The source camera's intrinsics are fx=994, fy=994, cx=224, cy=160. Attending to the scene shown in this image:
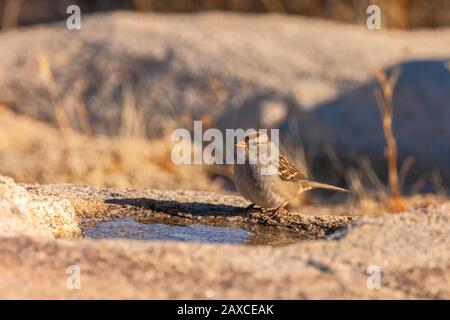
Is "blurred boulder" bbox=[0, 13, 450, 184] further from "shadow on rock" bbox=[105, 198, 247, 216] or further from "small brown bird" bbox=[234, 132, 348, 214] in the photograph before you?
"shadow on rock" bbox=[105, 198, 247, 216]

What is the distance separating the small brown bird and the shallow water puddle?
1.15 feet

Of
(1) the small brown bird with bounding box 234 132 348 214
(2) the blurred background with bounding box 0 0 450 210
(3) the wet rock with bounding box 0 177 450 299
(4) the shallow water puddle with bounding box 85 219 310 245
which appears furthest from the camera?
(2) the blurred background with bounding box 0 0 450 210

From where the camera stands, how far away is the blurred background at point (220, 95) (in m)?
9.59

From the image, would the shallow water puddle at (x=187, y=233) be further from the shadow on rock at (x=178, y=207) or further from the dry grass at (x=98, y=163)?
the dry grass at (x=98, y=163)

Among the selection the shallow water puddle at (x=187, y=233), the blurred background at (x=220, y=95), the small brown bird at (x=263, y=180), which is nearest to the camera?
the shallow water puddle at (x=187, y=233)

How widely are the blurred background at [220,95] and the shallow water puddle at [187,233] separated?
3431mm

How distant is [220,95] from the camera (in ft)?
34.2

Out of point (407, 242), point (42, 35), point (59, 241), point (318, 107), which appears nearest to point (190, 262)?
point (59, 241)

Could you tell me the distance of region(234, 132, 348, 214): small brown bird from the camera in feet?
18.8

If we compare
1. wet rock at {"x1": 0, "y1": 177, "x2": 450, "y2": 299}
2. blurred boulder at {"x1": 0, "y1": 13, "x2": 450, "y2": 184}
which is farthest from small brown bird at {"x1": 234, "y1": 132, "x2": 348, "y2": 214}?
blurred boulder at {"x1": 0, "y1": 13, "x2": 450, "y2": 184}

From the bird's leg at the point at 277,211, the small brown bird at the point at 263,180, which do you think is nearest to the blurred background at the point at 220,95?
the small brown bird at the point at 263,180

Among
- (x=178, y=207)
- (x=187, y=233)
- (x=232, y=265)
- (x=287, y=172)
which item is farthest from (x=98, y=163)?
(x=232, y=265)
